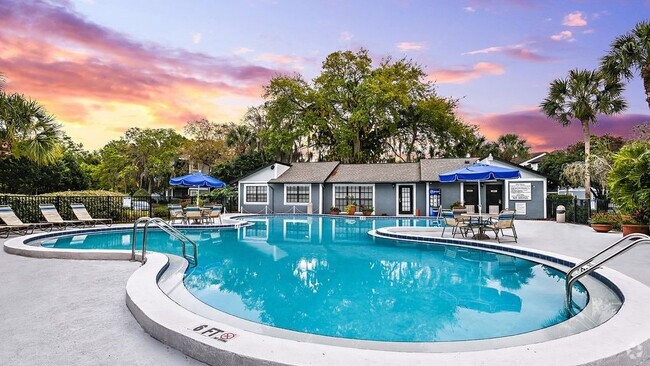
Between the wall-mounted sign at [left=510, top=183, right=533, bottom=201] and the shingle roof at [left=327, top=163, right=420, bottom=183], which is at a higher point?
the shingle roof at [left=327, top=163, right=420, bottom=183]

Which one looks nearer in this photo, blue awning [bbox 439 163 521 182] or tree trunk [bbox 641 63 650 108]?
blue awning [bbox 439 163 521 182]

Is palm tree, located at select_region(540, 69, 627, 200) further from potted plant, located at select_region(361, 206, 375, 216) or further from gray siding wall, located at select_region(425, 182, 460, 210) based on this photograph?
potted plant, located at select_region(361, 206, 375, 216)

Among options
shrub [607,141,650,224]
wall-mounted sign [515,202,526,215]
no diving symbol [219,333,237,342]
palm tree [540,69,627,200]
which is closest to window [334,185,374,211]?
wall-mounted sign [515,202,526,215]

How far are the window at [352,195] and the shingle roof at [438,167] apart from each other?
3.91m

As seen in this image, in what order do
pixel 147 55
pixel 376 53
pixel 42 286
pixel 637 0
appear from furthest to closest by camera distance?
1. pixel 376 53
2. pixel 147 55
3. pixel 637 0
4. pixel 42 286

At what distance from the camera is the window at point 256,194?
27.8 m

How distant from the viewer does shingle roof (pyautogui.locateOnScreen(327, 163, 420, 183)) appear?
25.0 meters

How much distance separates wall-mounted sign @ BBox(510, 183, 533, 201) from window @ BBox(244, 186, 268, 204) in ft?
55.7

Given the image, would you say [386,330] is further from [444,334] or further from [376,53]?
[376,53]

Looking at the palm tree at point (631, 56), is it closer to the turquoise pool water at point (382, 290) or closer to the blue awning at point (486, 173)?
the blue awning at point (486, 173)

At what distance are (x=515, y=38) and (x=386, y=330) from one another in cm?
1717

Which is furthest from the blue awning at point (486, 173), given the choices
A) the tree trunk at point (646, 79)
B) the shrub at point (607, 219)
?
the tree trunk at point (646, 79)

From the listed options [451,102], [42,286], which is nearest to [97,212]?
[42,286]

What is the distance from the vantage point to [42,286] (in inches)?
205
